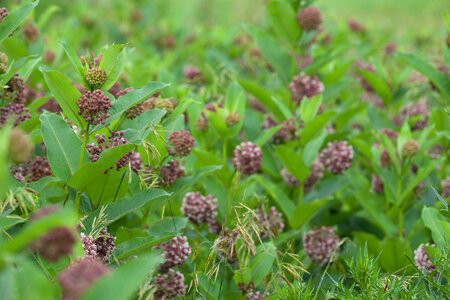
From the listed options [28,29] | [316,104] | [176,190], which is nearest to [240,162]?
[176,190]

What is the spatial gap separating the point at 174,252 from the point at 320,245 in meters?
0.81

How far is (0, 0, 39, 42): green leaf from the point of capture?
1.76 m

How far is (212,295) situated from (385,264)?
3.17 ft

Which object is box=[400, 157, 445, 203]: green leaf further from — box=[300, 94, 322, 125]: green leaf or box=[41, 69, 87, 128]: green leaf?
box=[41, 69, 87, 128]: green leaf

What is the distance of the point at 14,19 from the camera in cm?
177

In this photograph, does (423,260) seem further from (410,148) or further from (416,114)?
(416,114)

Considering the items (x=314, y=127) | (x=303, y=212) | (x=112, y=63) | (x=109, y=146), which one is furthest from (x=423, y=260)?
(x=112, y=63)

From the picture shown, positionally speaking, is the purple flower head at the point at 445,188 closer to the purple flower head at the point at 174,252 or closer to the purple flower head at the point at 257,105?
the purple flower head at the point at 257,105

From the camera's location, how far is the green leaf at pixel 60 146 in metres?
1.70

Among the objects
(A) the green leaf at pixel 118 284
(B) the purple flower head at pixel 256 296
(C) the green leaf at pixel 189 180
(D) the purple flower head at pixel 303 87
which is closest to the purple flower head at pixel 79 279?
(A) the green leaf at pixel 118 284

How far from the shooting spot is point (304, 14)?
9.14ft

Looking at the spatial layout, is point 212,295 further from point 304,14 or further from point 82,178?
point 304,14

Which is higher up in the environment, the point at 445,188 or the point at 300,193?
the point at 300,193

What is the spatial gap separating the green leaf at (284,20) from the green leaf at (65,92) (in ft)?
5.12
